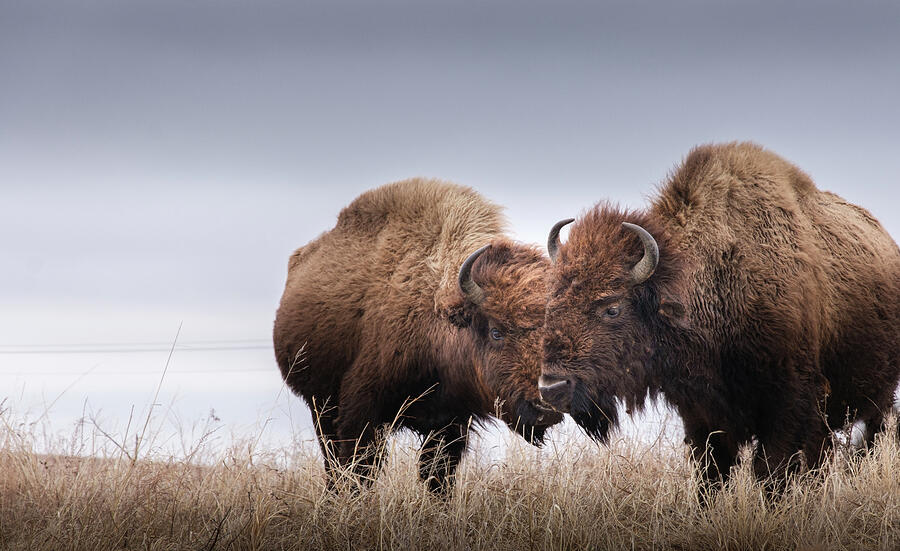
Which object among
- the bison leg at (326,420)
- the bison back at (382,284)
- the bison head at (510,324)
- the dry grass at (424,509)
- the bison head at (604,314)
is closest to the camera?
the dry grass at (424,509)

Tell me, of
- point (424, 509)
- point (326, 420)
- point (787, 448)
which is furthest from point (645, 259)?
point (326, 420)

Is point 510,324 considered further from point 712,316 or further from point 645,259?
point 712,316

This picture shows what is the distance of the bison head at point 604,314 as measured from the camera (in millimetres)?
7020

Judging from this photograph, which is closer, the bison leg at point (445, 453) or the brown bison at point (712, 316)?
the brown bison at point (712, 316)

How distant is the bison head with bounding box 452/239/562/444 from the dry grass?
29 centimetres

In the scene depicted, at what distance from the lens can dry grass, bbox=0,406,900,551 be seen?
20.2 feet

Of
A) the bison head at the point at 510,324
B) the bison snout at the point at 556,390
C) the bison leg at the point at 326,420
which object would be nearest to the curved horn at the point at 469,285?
the bison head at the point at 510,324

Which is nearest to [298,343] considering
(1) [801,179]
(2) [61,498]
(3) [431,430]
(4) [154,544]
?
(3) [431,430]

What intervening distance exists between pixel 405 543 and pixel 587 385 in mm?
1703

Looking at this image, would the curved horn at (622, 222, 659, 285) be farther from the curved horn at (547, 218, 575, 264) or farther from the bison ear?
the curved horn at (547, 218, 575, 264)

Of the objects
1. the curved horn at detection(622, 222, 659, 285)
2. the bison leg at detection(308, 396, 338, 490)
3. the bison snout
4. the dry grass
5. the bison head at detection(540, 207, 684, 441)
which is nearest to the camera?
the dry grass

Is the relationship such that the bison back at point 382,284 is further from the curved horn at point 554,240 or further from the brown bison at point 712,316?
the brown bison at point 712,316

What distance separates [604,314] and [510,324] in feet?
2.37

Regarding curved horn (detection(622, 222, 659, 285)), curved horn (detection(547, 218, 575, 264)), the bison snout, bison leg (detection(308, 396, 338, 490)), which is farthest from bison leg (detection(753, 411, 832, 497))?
bison leg (detection(308, 396, 338, 490))
